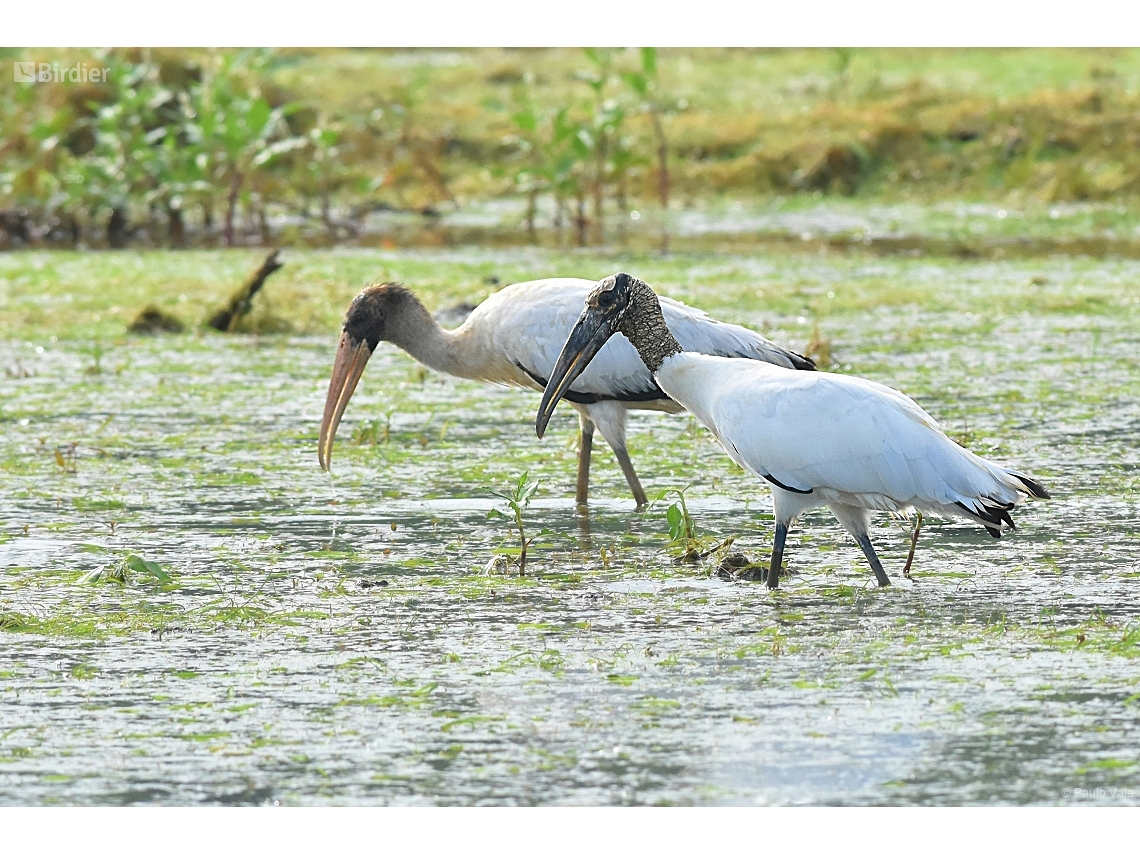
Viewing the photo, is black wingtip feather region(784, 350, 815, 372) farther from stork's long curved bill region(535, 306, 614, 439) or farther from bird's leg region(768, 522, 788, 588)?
bird's leg region(768, 522, 788, 588)

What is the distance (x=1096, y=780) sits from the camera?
4.30m

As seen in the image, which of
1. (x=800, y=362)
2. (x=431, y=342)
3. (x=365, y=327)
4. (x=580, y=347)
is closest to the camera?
(x=580, y=347)

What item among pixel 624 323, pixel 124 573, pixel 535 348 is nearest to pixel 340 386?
pixel 535 348

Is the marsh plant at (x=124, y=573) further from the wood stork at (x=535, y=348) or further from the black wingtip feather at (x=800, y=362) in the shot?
the black wingtip feather at (x=800, y=362)

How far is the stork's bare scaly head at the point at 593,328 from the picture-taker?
6758 mm

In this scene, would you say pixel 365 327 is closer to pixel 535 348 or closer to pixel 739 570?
pixel 535 348

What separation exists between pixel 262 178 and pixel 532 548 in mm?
12500

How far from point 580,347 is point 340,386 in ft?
6.02

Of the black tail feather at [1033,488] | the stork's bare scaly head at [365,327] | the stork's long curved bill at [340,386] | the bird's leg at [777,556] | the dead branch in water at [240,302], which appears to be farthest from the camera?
the dead branch in water at [240,302]

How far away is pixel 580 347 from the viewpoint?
22.7 ft

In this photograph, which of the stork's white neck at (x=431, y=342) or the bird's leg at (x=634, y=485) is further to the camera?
the stork's white neck at (x=431, y=342)

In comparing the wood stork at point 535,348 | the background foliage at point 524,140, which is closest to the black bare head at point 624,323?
the wood stork at point 535,348
